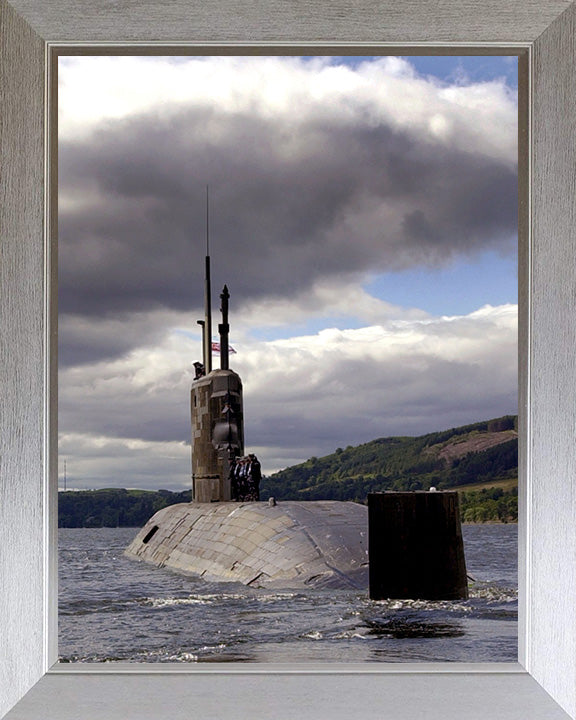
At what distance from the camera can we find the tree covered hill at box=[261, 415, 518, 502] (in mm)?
14703

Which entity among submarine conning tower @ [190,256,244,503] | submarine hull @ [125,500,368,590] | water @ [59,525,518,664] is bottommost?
water @ [59,525,518,664]

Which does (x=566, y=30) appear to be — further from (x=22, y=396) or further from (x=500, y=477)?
(x=500, y=477)

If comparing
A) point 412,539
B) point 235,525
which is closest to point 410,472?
point 235,525

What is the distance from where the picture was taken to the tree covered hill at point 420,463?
1470 centimetres

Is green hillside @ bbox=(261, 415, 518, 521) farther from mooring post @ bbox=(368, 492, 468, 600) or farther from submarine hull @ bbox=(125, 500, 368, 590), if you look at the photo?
mooring post @ bbox=(368, 492, 468, 600)

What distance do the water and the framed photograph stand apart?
3.71m

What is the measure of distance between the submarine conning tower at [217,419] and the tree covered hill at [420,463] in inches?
240

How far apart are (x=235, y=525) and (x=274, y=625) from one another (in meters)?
1.29

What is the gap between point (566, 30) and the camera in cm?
133

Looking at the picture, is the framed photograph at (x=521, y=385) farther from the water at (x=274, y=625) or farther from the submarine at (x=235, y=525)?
the submarine at (x=235, y=525)

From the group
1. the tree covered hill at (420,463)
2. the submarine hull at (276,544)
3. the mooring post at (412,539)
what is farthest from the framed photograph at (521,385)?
the tree covered hill at (420,463)

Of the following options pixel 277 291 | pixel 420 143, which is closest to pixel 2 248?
pixel 277 291

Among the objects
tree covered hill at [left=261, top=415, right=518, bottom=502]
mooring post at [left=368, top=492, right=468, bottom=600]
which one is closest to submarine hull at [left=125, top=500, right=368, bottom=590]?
mooring post at [left=368, top=492, right=468, bottom=600]

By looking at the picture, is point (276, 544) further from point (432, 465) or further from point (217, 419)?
point (432, 465)
